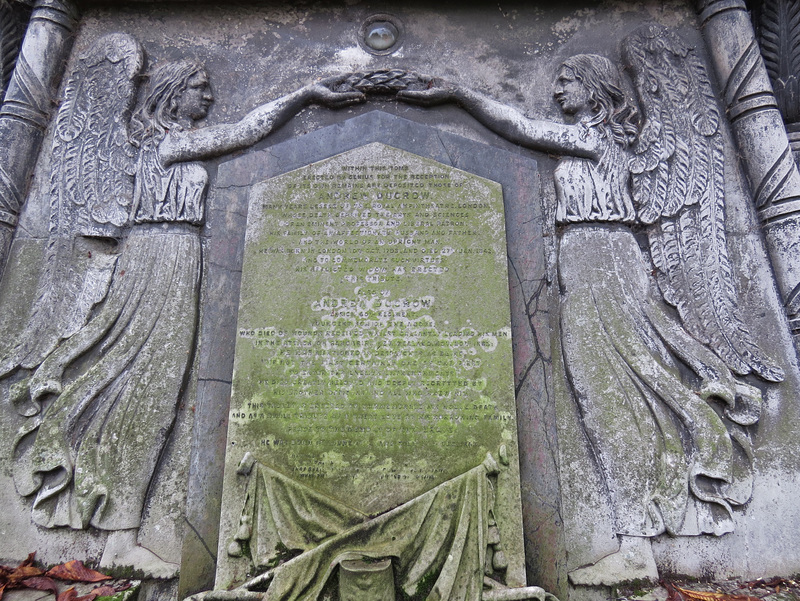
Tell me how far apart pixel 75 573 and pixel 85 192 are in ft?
8.73

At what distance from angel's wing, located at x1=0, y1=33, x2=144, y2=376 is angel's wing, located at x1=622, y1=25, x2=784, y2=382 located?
402 centimetres

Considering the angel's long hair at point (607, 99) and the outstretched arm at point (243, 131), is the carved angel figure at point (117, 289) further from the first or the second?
the angel's long hair at point (607, 99)

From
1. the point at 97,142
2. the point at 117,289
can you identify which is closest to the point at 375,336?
the point at 117,289

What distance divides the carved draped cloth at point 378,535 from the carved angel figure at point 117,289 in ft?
3.02

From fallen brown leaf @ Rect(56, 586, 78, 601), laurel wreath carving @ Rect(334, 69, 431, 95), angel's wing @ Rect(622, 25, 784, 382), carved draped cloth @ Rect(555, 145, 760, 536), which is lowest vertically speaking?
fallen brown leaf @ Rect(56, 586, 78, 601)

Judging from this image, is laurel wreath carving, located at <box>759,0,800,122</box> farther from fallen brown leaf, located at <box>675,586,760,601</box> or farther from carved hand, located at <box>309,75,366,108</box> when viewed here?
fallen brown leaf, located at <box>675,586,760,601</box>

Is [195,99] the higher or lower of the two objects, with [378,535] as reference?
higher

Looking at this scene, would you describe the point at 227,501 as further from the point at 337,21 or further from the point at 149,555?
the point at 337,21

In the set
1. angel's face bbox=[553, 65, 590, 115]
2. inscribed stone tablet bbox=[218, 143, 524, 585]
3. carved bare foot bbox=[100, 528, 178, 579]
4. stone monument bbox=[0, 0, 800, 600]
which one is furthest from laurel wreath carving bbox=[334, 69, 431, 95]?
carved bare foot bbox=[100, 528, 178, 579]

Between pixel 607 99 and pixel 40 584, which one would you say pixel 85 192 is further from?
pixel 607 99

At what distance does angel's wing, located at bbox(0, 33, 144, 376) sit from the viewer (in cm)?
364

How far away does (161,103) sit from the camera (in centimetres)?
411

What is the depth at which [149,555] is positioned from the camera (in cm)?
321

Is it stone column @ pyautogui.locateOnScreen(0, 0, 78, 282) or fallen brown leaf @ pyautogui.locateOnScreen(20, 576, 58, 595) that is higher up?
stone column @ pyautogui.locateOnScreen(0, 0, 78, 282)
